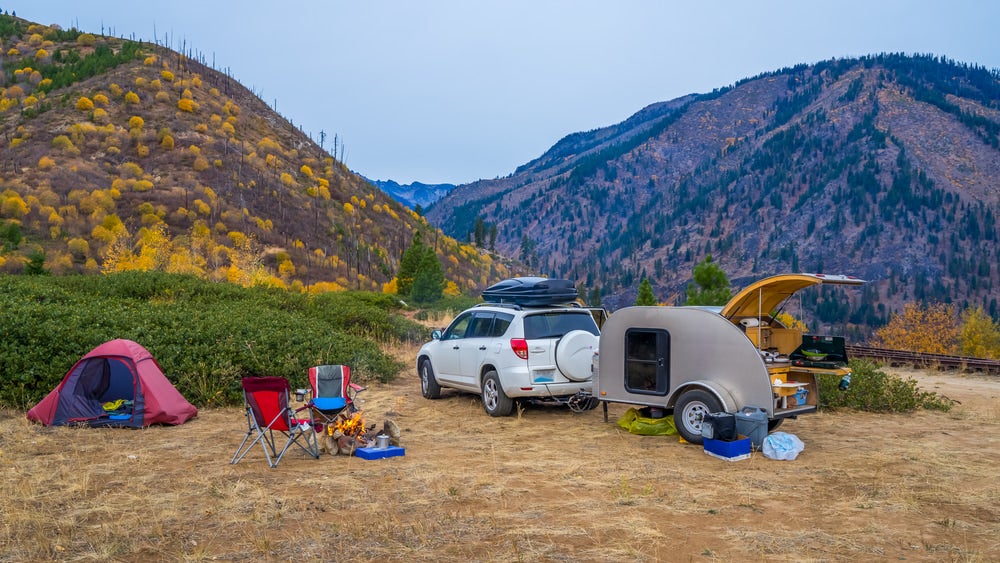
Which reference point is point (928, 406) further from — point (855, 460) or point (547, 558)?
point (547, 558)

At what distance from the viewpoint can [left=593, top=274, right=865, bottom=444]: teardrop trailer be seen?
8633 mm

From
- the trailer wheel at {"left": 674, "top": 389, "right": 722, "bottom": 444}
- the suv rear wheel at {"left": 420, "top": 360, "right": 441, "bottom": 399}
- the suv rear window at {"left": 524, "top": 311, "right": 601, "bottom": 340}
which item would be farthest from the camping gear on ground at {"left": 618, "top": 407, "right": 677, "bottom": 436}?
the suv rear wheel at {"left": 420, "top": 360, "right": 441, "bottom": 399}

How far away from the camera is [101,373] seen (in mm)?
10461

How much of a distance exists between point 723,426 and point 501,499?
3039mm

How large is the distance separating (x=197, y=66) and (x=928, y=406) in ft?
228

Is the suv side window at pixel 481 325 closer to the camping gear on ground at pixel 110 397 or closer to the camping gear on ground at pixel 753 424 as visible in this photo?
the camping gear on ground at pixel 753 424

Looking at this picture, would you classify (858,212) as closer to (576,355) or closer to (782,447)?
(576,355)

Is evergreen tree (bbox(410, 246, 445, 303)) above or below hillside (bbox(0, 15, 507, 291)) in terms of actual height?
below

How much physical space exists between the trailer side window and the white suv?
1.04 metres

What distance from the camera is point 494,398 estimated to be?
434 inches

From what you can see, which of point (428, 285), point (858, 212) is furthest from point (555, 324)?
point (858, 212)

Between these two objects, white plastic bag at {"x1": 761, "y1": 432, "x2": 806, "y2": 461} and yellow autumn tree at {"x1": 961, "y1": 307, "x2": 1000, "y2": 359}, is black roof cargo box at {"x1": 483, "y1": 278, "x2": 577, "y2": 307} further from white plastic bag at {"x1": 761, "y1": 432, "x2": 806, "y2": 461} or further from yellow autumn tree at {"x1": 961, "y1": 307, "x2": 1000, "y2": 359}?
yellow autumn tree at {"x1": 961, "y1": 307, "x2": 1000, "y2": 359}

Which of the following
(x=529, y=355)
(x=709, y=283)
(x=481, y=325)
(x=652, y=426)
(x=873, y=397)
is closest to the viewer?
(x=652, y=426)

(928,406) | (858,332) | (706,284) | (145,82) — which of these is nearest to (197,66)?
(145,82)
